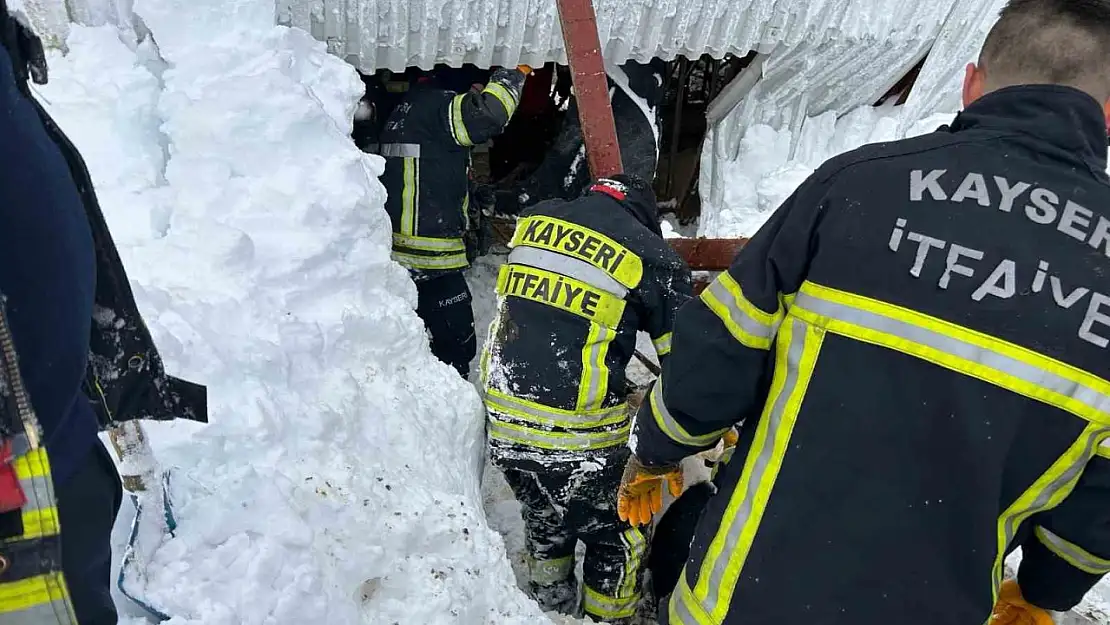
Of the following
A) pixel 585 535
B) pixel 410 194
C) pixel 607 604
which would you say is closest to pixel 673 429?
pixel 585 535

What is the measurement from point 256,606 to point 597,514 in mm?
1549

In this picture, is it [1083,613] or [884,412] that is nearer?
[884,412]

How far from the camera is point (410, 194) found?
3643mm

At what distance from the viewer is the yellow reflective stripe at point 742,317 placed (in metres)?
1.37

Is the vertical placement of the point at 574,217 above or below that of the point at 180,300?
above

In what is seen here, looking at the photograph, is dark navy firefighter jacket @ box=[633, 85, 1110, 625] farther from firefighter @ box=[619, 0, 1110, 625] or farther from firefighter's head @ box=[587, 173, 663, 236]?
firefighter's head @ box=[587, 173, 663, 236]

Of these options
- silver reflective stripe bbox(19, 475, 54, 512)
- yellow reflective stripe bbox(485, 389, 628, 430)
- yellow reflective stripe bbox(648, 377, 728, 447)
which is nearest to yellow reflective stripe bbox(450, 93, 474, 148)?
yellow reflective stripe bbox(485, 389, 628, 430)

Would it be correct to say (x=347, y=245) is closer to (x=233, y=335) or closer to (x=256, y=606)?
(x=233, y=335)

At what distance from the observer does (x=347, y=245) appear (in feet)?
8.28

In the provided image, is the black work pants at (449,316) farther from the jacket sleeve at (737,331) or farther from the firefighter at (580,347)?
the jacket sleeve at (737,331)

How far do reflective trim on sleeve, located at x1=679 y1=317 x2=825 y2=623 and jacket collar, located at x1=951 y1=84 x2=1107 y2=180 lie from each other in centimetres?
46

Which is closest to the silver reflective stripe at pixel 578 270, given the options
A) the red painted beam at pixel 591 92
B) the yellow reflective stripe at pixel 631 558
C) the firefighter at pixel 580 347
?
the firefighter at pixel 580 347

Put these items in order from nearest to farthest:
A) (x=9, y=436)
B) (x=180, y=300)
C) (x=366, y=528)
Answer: (x=9, y=436)
(x=366, y=528)
(x=180, y=300)

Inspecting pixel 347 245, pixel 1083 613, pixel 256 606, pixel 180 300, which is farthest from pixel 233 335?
pixel 1083 613
